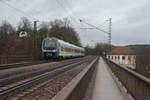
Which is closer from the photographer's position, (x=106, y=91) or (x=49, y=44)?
(x=106, y=91)

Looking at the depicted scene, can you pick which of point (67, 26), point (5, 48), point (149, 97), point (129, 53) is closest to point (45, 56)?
point (5, 48)

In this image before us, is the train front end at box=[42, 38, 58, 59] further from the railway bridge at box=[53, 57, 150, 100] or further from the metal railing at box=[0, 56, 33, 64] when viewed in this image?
the railway bridge at box=[53, 57, 150, 100]

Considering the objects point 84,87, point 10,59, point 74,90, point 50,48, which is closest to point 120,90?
point 84,87

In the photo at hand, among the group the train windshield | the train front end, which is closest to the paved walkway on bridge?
the train front end

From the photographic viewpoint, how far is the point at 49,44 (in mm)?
32156

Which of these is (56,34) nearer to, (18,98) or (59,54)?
(59,54)

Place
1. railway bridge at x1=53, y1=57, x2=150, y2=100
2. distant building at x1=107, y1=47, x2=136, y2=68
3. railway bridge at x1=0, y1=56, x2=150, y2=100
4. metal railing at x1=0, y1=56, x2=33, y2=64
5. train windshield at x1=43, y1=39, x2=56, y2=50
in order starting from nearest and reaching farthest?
railway bridge at x1=53, y1=57, x2=150, y2=100, railway bridge at x1=0, y1=56, x2=150, y2=100, metal railing at x1=0, y1=56, x2=33, y2=64, train windshield at x1=43, y1=39, x2=56, y2=50, distant building at x1=107, y1=47, x2=136, y2=68

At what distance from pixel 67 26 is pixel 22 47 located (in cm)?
3608

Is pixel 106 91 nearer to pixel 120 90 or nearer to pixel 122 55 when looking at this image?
pixel 120 90

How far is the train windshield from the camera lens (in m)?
31.7

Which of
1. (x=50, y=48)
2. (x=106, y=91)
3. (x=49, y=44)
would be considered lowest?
(x=106, y=91)

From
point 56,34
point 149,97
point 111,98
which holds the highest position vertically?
point 56,34

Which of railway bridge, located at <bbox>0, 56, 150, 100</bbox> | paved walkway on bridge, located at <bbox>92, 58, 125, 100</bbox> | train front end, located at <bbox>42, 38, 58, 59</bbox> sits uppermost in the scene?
train front end, located at <bbox>42, 38, 58, 59</bbox>

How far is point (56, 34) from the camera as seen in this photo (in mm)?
59531
